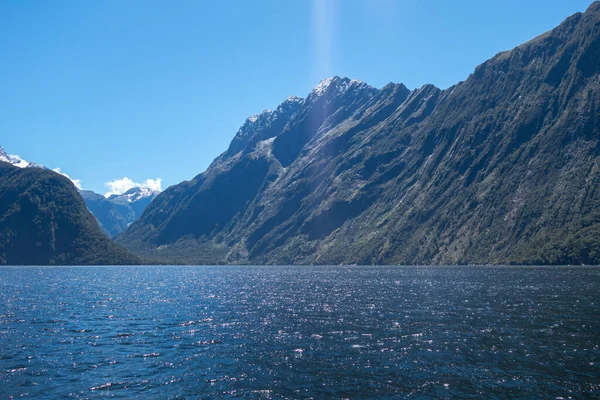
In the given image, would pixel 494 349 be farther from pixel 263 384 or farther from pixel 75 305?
pixel 75 305

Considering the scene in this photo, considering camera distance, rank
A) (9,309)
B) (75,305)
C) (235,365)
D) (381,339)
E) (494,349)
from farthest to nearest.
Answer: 1. (75,305)
2. (9,309)
3. (381,339)
4. (494,349)
5. (235,365)

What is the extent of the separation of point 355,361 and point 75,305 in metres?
71.3

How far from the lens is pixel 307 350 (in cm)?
5094

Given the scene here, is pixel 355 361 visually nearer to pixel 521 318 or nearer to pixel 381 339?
pixel 381 339

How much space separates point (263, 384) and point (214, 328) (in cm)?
2948

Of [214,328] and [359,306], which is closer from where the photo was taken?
[214,328]

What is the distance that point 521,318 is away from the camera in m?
69.1

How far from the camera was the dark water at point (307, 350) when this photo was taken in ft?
123

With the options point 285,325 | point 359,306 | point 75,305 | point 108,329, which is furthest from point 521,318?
point 75,305

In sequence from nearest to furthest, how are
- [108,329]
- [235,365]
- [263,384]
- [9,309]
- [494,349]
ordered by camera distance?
[263,384] < [235,365] < [494,349] < [108,329] < [9,309]

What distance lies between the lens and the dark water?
123ft

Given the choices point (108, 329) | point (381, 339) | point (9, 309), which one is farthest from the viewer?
point (9, 309)

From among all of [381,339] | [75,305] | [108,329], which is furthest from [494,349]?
[75,305]

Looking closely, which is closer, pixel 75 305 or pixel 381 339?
pixel 381 339
